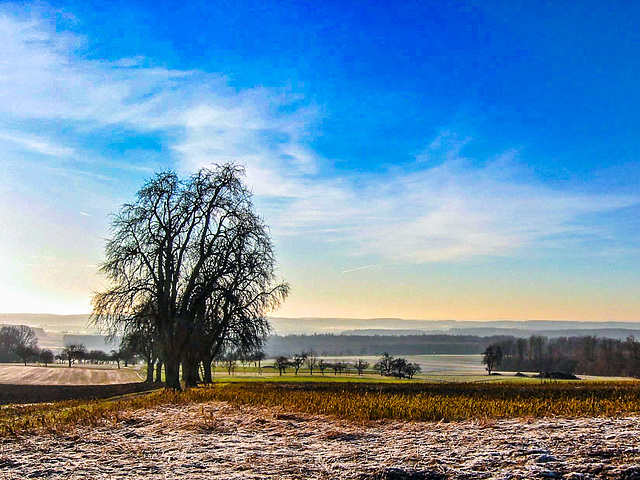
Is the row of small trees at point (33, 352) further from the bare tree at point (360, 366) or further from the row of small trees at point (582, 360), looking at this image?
the row of small trees at point (582, 360)

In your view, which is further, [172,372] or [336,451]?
[172,372]

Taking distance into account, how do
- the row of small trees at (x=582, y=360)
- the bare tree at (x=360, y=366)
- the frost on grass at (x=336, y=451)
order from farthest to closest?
the bare tree at (x=360, y=366), the row of small trees at (x=582, y=360), the frost on grass at (x=336, y=451)

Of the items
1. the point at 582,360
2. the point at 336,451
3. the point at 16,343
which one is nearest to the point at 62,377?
the point at 336,451

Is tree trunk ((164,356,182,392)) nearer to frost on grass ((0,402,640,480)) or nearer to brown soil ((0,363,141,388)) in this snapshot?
frost on grass ((0,402,640,480))

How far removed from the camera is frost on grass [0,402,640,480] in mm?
7629

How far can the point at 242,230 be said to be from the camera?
28922 millimetres

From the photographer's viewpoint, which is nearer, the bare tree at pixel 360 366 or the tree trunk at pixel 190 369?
the tree trunk at pixel 190 369

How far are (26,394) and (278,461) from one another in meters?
36.5

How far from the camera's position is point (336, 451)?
356 inches

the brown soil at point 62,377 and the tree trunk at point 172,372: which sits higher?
the tree trunk at point 172,372

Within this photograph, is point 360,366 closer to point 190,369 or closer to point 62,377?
point 62,377

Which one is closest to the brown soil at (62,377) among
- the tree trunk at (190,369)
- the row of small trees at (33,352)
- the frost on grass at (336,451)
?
the row of small trees at (33,352)

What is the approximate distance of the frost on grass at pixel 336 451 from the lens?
7629mm

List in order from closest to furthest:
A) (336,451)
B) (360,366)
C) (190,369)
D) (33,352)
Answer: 1. (336,451)
2. (190,369)
3. (360,366)
4. (33,352)
